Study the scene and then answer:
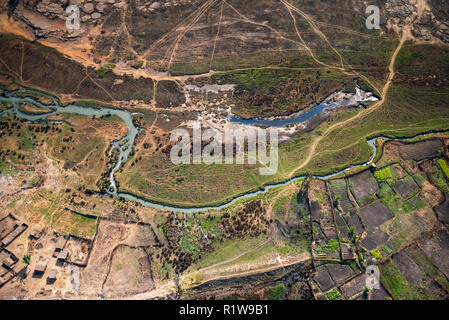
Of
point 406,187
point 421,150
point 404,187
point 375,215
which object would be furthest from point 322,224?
point 421,150

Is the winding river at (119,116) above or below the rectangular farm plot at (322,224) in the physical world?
above

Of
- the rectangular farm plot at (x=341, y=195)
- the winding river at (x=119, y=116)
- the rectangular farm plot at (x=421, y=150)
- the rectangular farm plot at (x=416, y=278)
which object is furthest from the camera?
the rectangular farm plot at (x=421, y=150)

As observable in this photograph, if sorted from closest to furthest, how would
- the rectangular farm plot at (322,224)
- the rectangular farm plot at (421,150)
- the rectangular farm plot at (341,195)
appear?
the rectangular farm plot at (322,224) → the rectangular farm plot at (341,195) → the rectangular farm plot at (421,150)

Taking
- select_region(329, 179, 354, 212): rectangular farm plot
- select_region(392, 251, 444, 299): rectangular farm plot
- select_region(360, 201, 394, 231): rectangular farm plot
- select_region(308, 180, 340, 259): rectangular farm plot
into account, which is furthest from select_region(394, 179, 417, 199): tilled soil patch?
select_region(308, 180, 340, 259): rectangular farm plot

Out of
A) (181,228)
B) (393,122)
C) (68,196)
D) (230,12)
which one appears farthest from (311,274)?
(230,12)

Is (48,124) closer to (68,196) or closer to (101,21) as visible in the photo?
(68,196)

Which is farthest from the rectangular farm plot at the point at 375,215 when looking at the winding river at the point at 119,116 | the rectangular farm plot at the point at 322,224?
the winding river at the point at 119,116

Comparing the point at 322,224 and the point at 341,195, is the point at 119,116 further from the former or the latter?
the point at 341,195

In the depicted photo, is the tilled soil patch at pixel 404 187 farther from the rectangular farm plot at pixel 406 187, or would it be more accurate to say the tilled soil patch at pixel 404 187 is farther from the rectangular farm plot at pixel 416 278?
the rectangular farm plot at pixel 416 278
